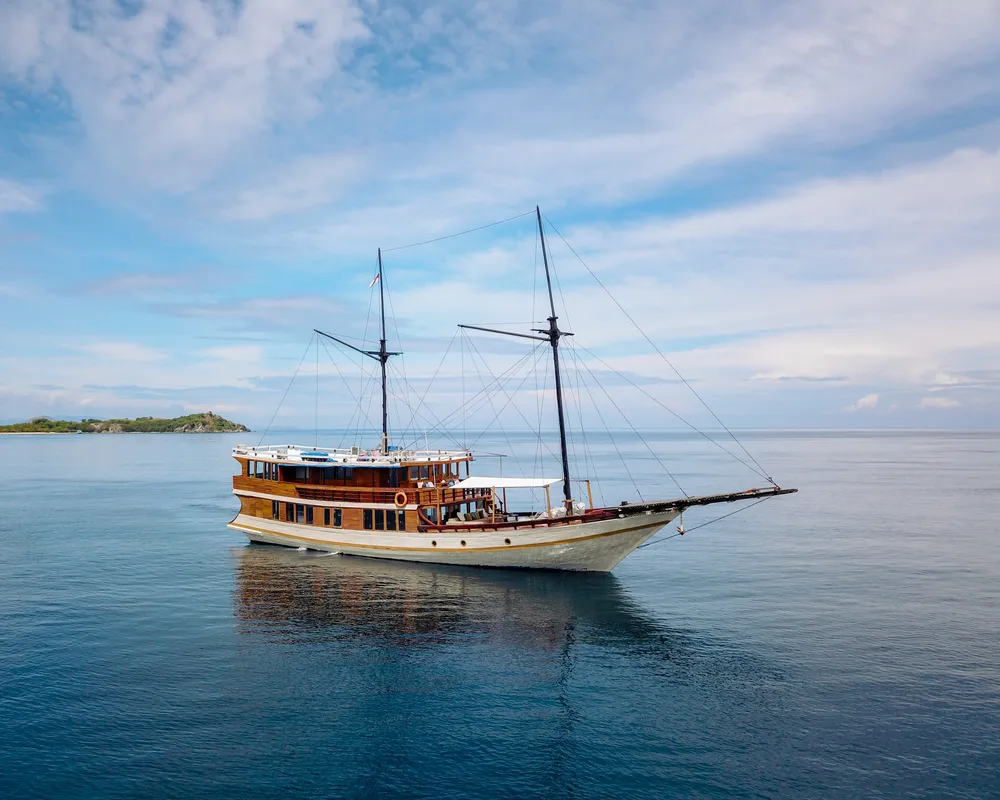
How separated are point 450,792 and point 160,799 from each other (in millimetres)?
6719

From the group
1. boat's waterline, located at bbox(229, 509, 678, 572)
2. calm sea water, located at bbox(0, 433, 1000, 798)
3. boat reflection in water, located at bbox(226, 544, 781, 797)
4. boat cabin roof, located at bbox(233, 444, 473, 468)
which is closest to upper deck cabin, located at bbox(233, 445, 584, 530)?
boat cabin roof, located at bbox(233, 444, 473, 468)

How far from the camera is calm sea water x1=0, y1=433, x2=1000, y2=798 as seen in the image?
15898mm

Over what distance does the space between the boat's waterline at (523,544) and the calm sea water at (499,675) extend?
3.72 ft

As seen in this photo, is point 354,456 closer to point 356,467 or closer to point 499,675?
point 356,467

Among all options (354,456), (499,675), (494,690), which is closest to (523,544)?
(354,456)

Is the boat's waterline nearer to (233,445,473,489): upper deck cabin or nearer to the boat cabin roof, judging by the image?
(233,445,473,489): upper deck cabin

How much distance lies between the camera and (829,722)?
18.3m

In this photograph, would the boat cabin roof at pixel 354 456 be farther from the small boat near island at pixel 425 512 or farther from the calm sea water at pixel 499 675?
the calm sea water at pixel 499 675

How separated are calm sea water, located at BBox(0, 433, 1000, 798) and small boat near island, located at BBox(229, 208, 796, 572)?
155cm

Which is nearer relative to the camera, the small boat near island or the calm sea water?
the calm sea water

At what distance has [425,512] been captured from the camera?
1569 inches

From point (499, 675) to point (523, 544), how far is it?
1405 cm

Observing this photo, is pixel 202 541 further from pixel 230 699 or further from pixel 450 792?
pixel 450 792

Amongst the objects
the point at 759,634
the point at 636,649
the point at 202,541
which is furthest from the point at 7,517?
the point at 759,634
